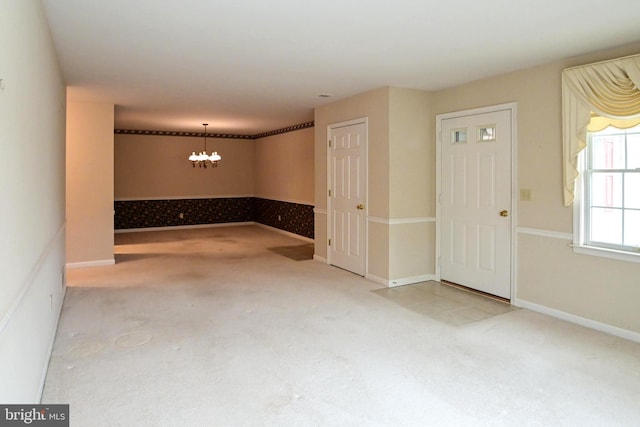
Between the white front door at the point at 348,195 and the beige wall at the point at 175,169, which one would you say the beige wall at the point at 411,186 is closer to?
the white front door at the point at 348,195

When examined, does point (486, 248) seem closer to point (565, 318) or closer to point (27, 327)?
point (565, 318)

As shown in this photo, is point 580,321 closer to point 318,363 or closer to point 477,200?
point 477,200

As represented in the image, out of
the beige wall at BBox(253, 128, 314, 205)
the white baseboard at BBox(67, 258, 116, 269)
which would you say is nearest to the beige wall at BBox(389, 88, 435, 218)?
the beige wall at BBox(253, 128, 314, 205)

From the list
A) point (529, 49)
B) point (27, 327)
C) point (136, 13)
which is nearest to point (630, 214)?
point (529, 49)

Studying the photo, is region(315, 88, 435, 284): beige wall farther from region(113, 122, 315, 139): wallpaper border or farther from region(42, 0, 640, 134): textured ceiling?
region(113, 122, 315, 139): wallpaper border

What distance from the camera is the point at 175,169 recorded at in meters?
10.6

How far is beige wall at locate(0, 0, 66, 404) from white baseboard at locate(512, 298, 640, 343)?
4.25 meters

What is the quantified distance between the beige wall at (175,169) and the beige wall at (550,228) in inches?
307

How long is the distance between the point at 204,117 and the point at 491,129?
5.15 m

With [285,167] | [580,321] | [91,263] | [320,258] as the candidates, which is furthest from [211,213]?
[580,321]

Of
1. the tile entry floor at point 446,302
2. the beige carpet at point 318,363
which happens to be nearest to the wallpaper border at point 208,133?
the tile entry floor at point 446,302

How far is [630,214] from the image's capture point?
3.68m

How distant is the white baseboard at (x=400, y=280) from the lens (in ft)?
17.3

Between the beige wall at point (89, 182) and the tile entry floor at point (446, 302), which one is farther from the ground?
the beige wall at point (89, 182)
